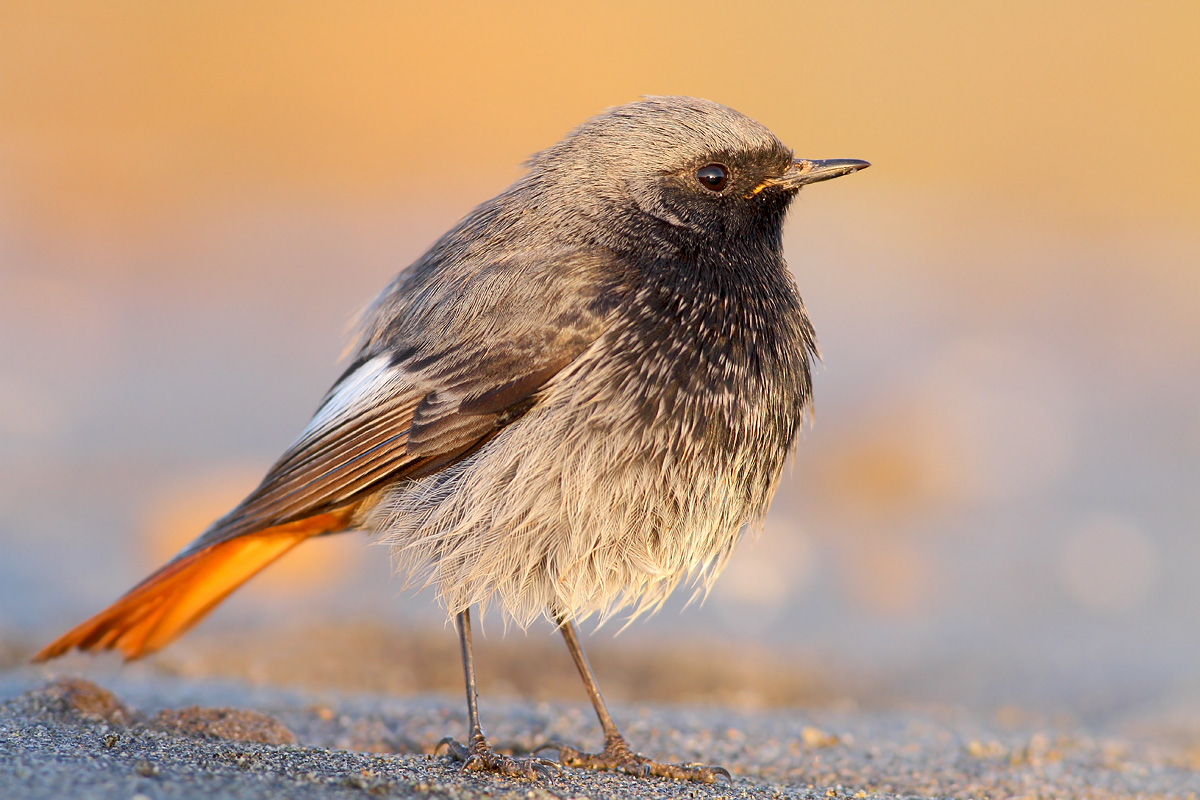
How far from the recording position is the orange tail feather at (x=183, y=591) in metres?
4.66

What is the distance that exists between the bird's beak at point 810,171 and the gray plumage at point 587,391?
17 millimetres

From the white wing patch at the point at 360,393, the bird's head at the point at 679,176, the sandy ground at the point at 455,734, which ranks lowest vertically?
the sandy ground at the point at 455,734

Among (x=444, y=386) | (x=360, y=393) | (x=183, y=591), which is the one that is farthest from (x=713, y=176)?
(x=183, y=591)

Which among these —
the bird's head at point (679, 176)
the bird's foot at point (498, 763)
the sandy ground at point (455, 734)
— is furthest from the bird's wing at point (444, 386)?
the bird's foot at point (498, 763)

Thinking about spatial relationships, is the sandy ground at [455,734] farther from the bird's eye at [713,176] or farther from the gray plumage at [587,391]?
the bird's eye at [713,176]

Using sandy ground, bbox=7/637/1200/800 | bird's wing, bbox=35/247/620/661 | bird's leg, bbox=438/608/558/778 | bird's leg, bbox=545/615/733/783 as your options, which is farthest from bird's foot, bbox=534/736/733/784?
bird's wing, bbox=35/247/620/661

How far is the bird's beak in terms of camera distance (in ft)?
15.7

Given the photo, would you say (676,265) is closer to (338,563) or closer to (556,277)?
(556,277)

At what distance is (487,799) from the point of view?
336 cm

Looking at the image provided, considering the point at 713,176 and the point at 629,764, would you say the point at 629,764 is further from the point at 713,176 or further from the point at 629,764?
the point at 713,176

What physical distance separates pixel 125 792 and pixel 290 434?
7.03 m

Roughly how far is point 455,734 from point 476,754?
845 millimetres

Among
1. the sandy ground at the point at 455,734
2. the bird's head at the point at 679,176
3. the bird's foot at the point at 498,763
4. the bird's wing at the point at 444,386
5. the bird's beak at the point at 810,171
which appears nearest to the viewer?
the sandy ground at the point at 455,734

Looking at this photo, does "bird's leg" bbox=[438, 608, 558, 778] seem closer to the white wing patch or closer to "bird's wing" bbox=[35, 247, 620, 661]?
"bird's wing" bbox=[35, 247, 620, 661]
